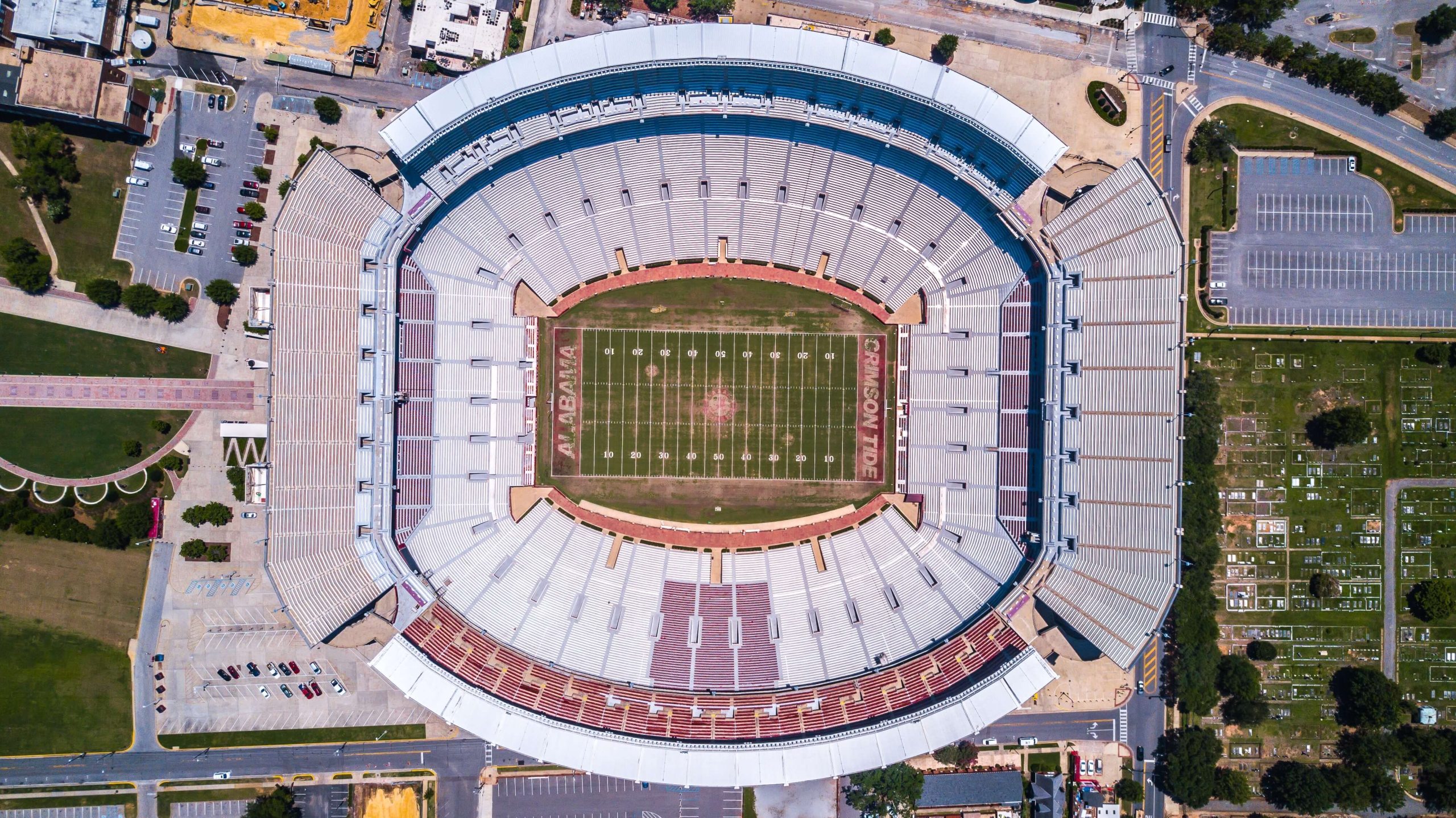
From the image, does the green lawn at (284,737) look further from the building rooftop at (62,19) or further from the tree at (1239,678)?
the tree at (1239,678)

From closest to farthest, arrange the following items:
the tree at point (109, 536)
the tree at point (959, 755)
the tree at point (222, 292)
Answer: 1. the tree at point (222, 292)
2. the tree at point (109, 536)
3. the tree at point (959, 755)

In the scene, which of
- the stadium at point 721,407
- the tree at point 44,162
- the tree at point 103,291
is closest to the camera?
the stadium at point 721,407

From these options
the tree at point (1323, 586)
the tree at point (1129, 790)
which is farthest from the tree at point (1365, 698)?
the tree at point (1129, 790)

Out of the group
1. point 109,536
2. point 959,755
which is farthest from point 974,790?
point 109,536

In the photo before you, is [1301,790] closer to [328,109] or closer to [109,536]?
[328,109]

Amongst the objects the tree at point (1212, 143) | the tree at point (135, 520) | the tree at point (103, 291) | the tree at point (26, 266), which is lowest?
the tree at point (135, 520)
